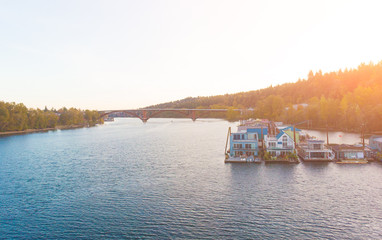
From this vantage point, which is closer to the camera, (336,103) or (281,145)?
(281,145)

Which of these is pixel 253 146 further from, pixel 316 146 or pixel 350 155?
pixel 350 155

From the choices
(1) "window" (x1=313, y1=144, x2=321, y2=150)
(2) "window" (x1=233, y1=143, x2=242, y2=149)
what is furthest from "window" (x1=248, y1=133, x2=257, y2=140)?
(1) "window" (x1=313, y1=144, x2=321, y2=150)

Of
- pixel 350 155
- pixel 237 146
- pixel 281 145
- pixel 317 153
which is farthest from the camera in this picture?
pixel 237 146

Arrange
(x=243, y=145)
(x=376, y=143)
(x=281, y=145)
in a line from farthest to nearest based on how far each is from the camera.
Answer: (x=376, y=143) < (x=243, y=145) < (x=281, y=145)

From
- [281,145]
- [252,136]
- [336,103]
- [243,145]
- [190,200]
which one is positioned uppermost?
[336,103]

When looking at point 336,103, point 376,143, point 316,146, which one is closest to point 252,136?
point 316,146

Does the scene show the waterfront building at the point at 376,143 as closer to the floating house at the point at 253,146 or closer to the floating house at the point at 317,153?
the floating house at the point at 317,153

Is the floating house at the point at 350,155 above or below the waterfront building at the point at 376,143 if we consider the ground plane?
below

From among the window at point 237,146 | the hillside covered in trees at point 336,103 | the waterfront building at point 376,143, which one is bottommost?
the waterfront building at point 376,143

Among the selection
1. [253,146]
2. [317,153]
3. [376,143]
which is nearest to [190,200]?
[253,146]

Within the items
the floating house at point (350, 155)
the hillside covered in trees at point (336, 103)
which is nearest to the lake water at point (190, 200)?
the floating house at point (350, 155)

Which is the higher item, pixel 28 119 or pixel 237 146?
pixel 28 119
